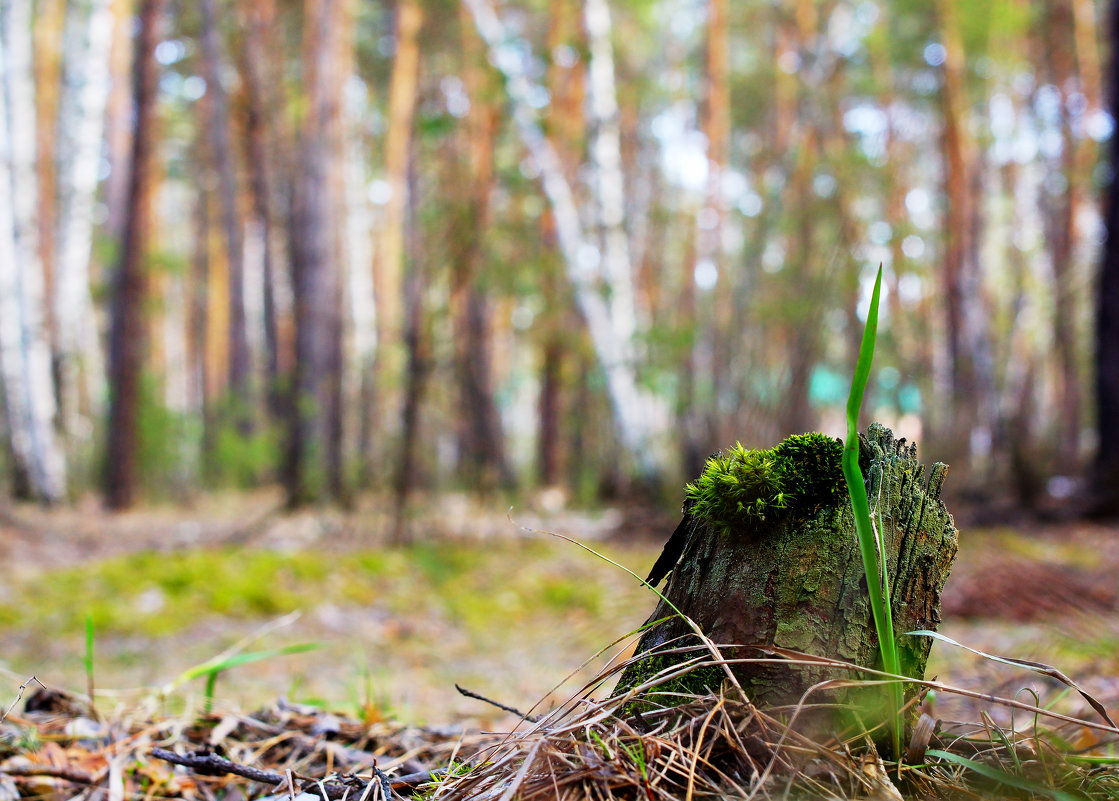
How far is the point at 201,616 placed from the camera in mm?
3922

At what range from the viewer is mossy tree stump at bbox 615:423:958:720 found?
2.93 feet

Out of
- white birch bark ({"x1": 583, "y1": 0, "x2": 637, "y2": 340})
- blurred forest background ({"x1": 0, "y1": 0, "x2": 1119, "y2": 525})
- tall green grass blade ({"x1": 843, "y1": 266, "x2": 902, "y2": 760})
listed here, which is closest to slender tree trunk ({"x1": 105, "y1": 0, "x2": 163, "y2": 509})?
blurred forest background ({"x1": 0, "y1": 0, "x2": 1119, "y2": 525})

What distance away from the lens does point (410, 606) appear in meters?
4.39

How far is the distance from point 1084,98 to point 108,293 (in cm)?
1604

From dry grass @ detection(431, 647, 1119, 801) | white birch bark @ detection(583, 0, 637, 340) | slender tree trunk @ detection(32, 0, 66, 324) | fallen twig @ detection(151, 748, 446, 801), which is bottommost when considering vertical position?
fallen twig @ detection(151, 748, 446, 801)

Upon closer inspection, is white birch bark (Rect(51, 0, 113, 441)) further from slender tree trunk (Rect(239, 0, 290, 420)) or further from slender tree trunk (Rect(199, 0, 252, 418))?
slender tree trunk (Rect(239, 0, 290, 420))

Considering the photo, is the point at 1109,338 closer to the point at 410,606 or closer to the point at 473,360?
the point at 473,360

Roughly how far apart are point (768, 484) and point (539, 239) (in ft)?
30.9

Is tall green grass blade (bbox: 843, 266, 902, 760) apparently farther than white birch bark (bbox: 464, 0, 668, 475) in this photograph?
No

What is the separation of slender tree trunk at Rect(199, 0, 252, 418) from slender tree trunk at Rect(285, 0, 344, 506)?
1.35 metres

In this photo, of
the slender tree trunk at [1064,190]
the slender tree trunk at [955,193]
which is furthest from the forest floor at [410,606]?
the slender tree trunk at [1064,190]

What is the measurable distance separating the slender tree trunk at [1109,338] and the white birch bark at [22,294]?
32.7 feet

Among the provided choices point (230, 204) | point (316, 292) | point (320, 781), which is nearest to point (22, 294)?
point (316, 292)

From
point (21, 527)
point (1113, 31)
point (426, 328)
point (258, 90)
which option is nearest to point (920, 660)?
point (426, 328)
